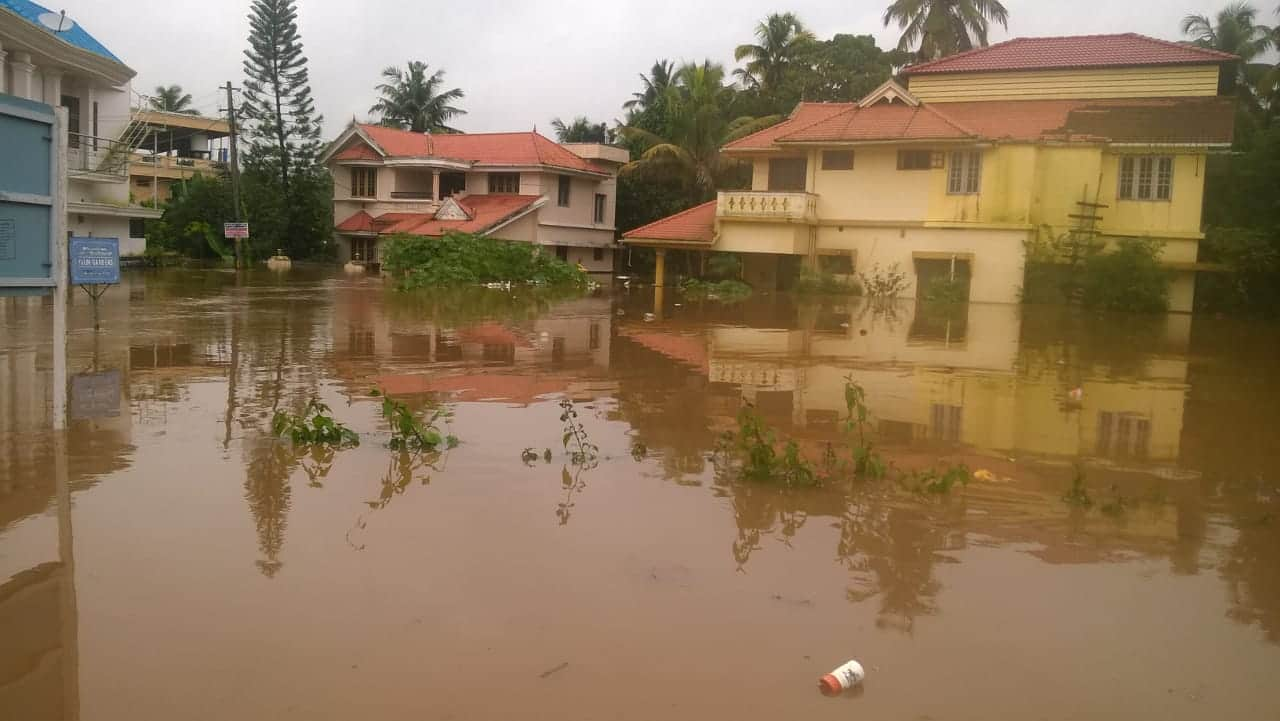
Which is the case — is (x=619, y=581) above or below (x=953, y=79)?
below

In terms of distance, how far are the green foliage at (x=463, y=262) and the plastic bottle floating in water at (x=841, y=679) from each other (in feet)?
97.5

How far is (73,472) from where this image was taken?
25.3 ft

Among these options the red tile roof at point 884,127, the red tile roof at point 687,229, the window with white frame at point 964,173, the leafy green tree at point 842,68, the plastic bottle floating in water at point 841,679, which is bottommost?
the plastic bottle floating in water at point 841,679

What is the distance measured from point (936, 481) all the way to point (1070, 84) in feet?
90.5

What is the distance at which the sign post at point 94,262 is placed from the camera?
17.5 meters

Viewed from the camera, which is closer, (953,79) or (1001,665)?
(1001,665)

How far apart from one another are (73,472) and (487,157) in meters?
39.3

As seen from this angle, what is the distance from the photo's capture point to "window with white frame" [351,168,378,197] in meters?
47.5

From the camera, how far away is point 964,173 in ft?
99.9

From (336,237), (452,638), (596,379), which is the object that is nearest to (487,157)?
(336,237)

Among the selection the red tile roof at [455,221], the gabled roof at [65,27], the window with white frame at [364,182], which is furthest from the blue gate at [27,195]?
the window with white frame at [364,182]

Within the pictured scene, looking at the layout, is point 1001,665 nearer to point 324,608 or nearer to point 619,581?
point 619,581

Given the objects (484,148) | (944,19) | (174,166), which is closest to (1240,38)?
(944,19)

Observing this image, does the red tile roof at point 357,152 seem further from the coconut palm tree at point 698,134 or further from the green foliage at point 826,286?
the green foliage at point 826,286
